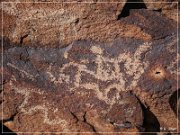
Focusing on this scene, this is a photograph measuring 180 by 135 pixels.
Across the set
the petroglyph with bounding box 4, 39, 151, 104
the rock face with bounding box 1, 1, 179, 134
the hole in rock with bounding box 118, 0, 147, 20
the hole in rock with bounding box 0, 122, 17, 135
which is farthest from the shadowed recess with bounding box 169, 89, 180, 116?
the hole in rock with bounding box 0, 122, 17, 135

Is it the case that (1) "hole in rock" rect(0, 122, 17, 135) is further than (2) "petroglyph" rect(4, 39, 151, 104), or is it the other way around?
(1) "hole in rock" rect(0, 122, 17, 135)

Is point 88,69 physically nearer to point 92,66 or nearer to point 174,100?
point 92,66

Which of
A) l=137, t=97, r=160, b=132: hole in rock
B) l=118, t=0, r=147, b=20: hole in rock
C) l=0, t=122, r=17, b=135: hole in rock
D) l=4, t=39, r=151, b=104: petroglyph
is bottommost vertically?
l=0, t=122, r=17, b=135: hole in rock

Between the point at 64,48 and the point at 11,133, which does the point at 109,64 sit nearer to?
the point at 64,48

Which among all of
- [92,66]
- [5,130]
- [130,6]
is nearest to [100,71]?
[92,66]

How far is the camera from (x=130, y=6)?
5.25ft

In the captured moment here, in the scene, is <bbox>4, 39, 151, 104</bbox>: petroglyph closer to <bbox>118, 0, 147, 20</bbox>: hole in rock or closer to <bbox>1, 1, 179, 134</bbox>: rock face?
<bbox>1, 1, 179, 134</bbox>: rock face

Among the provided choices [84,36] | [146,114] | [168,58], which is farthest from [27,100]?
[168,58]

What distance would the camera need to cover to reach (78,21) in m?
1.61

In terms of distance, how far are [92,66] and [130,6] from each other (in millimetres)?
303

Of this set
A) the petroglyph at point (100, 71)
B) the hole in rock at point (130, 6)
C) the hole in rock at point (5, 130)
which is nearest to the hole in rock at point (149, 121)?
the petroglyph at point (100, 71)

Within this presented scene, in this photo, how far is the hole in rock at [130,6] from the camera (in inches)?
62.5

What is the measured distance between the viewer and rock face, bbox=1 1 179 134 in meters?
1.58

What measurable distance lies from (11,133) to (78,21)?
0.62 m
